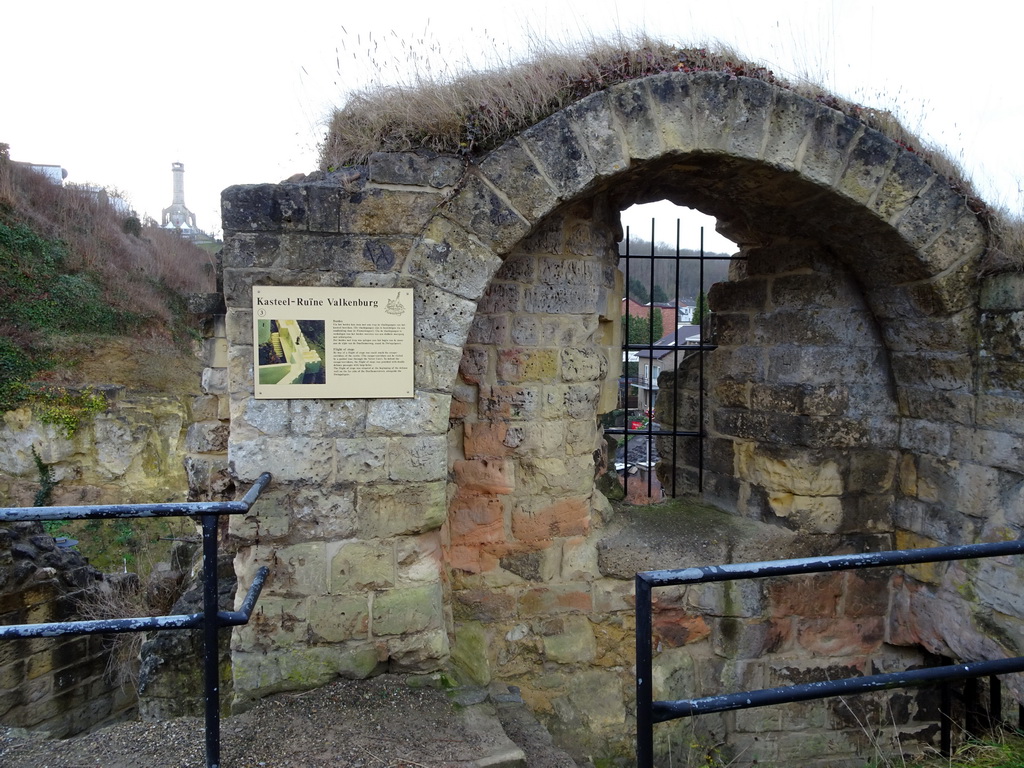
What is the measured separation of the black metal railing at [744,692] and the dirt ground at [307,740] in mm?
915

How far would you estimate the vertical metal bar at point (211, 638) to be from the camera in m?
2.06

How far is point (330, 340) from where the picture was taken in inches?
111

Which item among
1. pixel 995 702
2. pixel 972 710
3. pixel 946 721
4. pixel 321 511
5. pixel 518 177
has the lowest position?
pixel 972 710

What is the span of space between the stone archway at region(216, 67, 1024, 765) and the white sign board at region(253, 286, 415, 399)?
0.06 meters

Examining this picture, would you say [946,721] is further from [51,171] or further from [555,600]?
[51,171]

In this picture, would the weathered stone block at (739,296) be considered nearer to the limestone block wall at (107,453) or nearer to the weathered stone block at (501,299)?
the weathered stone block at (501,299)

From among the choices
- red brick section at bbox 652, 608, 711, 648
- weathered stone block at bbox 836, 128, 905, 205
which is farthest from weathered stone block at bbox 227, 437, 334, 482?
weathered stone block at bbox 836, 128, 905, 205

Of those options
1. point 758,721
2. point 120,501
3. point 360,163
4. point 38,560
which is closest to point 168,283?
point 120,501

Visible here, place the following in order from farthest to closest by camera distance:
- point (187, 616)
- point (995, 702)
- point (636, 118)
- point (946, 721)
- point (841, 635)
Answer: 1. point (841, 635)
2. point (995, 702)
3. point (636, 118)
4. point (946, 721)
5. point (187, 616)

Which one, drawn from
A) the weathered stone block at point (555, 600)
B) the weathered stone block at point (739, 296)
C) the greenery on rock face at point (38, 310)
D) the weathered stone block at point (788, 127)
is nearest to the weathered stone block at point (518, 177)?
the weathered stone block at point (788, 127)

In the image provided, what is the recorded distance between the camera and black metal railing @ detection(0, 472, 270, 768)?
1.89m

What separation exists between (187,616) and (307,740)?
2.43 feet

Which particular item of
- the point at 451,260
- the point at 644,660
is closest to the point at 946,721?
the point at 644,660

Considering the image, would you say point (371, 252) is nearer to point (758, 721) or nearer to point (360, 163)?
point (360, 163)
